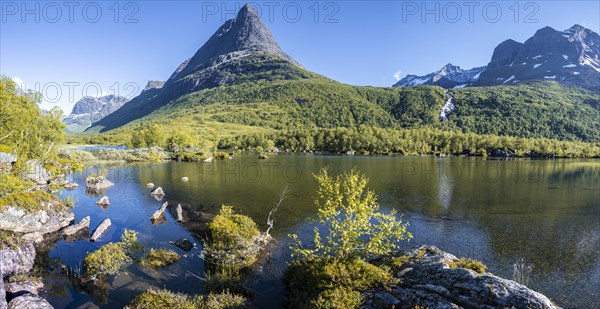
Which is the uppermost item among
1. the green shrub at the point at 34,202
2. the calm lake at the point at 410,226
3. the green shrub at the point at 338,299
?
the green shrub at the point at 34,202

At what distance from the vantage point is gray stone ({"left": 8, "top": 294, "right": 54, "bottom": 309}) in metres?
17.6

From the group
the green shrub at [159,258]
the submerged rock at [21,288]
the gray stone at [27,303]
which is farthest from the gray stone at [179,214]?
the gray stone at [27,303]

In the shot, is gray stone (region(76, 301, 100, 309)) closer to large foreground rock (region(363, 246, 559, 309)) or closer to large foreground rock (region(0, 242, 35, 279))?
large foreground rock (region(0, 242, 35, 279))

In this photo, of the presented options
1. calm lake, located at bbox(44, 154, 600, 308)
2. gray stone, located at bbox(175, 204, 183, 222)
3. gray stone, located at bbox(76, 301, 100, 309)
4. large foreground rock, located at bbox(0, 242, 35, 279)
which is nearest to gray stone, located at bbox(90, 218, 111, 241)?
calm lake, located at bbox(44, 154, 600, 308)

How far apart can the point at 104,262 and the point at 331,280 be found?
741 inches

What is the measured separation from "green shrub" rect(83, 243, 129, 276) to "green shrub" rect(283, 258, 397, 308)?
1429 centimetres

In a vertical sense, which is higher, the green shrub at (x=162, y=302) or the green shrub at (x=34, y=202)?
the green shrub at (x=34, y=202)

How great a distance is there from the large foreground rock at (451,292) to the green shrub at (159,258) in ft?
58.8

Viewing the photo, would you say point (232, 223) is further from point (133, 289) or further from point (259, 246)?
point (133, 289)

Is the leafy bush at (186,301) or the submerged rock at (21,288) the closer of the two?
the leafy bush at (186,301)

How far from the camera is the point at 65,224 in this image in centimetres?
3641

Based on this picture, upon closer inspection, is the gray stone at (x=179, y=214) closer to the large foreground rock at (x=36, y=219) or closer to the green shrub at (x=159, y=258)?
the large foreground rock at (x=36, y=219)

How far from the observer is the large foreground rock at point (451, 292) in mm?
14344

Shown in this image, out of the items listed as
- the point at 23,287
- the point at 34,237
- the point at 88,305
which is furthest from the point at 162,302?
the point at 34,237
